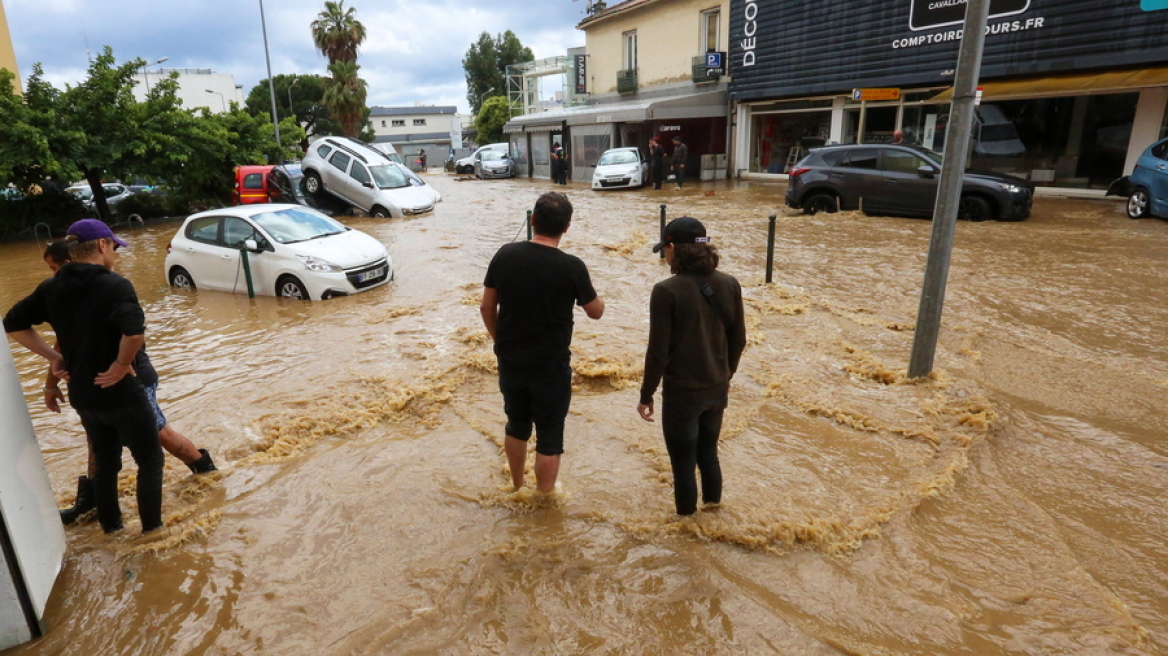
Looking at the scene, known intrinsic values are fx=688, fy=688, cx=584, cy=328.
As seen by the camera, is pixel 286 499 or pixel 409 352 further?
pixel 409 352

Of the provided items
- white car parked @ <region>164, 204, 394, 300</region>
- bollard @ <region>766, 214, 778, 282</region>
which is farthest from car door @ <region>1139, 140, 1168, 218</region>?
white car parked @ <region>164, 204, 394, 300</region>

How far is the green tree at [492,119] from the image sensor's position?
48469mm

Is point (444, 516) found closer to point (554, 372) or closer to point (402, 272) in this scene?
point (554, 372)

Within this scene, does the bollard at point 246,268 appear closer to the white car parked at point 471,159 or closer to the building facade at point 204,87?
the white car parked at point 471,159

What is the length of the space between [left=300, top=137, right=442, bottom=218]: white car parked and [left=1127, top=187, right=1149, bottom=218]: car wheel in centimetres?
1570

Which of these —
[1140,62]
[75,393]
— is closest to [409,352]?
[75,393]

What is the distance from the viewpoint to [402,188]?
737 inches

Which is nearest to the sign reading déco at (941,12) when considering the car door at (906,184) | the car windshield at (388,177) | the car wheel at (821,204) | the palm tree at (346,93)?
the car door at (906,184)

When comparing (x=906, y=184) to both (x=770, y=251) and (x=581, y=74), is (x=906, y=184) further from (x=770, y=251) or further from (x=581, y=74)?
(x=581, y=74)

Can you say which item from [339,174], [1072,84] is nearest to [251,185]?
[339,174]

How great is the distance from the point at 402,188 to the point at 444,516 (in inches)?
625

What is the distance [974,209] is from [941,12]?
807 centimetres

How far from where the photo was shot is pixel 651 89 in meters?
29.3

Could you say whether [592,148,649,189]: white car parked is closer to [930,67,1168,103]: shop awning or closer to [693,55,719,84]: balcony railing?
[693,55,719,84]: balcony railing
